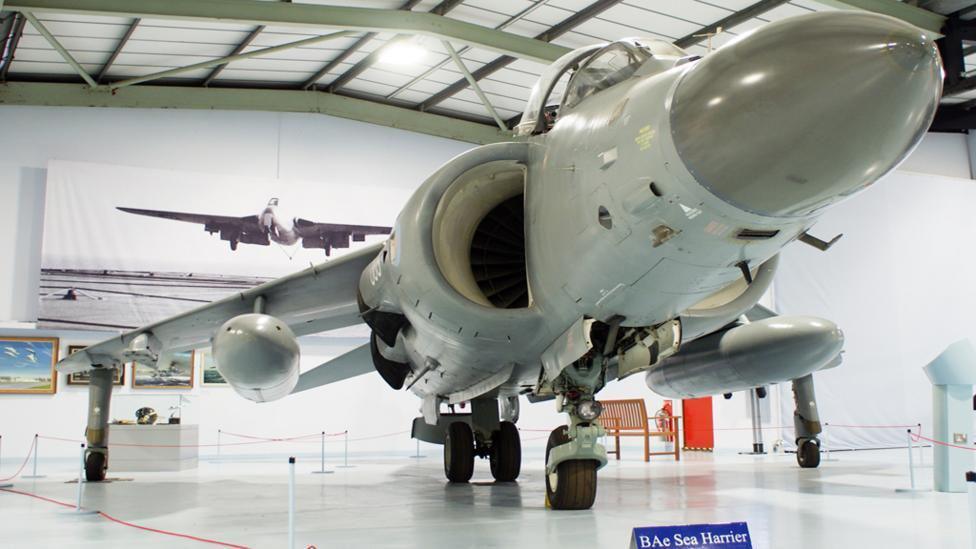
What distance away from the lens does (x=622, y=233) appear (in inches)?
160

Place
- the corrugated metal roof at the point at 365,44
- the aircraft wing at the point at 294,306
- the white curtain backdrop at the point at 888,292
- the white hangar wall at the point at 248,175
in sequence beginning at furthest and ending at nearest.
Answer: the white curtain backdrop at the point at 888,292 → the white hangar wall at the point at 248,175 → the corrugated metal roof at the point at 365,44 → the aircraft wing at the point at 294,306

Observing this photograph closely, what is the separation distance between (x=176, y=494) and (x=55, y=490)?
1.95m

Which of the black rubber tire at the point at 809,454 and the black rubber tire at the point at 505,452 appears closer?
the black rubber tire at the point at 505,452

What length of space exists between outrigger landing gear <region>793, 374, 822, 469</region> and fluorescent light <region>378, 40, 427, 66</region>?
9350mm

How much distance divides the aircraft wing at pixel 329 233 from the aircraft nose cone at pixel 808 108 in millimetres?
15271

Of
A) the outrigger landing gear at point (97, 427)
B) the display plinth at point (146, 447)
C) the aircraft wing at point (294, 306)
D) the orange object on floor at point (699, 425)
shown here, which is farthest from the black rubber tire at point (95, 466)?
the orange object on floor at point (699, 425)

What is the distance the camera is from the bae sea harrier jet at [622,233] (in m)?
2.93

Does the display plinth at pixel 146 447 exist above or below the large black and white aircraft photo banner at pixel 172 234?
below

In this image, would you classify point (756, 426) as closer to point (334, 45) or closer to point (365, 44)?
point (365, 44)

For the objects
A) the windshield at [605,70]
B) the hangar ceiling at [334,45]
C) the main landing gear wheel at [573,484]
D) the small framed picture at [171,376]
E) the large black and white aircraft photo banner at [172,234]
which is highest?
the hangar ceiling at [334,45]

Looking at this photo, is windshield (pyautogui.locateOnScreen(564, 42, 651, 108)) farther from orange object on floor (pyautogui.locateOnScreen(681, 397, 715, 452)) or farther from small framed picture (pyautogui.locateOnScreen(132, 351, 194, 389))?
orange object on floor (pyautogui.locateOnScreen(681, 397, 715, 452))

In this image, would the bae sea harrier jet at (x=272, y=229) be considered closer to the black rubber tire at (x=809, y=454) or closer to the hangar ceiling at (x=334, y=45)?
the hangar ceiling at (x=334, y=45)

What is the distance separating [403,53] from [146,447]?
8735mm

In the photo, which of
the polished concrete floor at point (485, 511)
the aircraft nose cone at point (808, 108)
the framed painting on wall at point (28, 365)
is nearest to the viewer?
the aircraft nose cone at point (808, 108)
